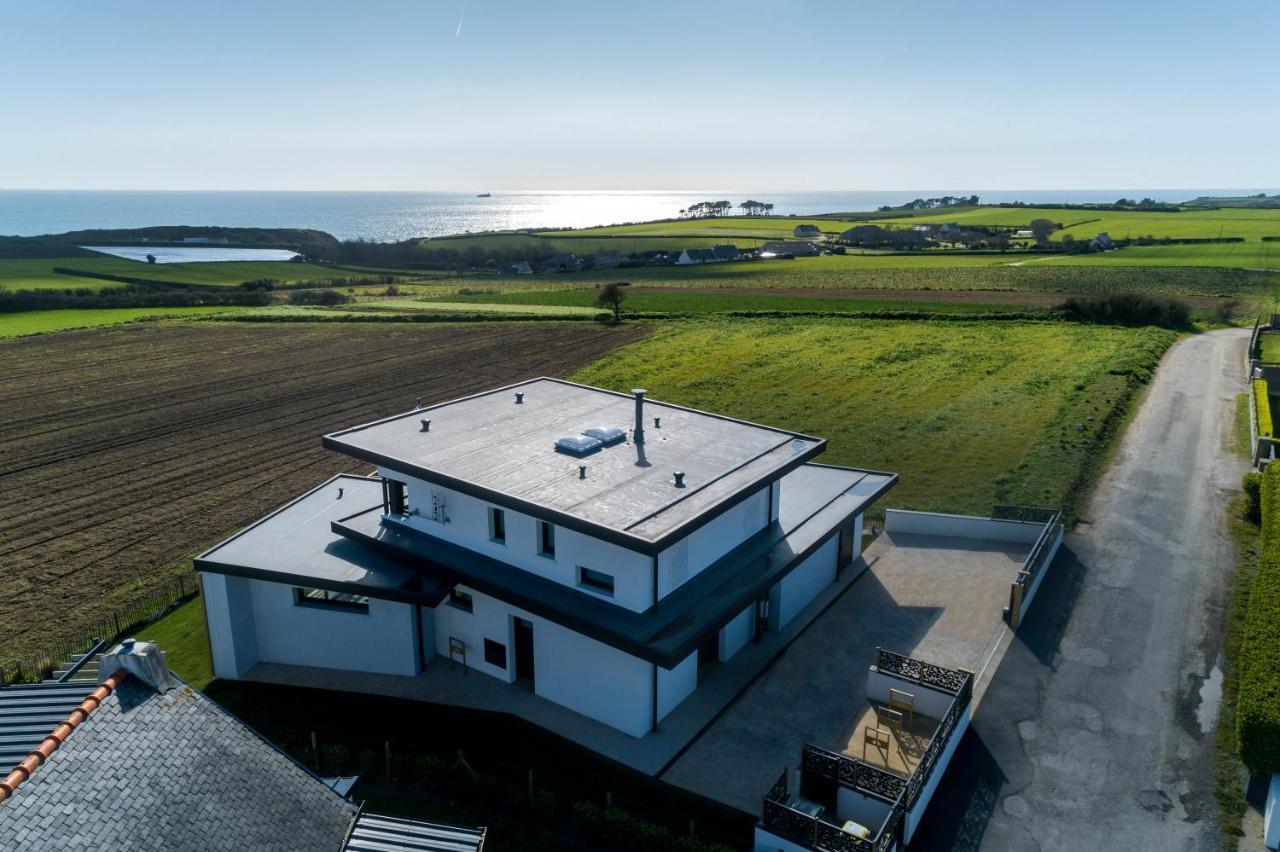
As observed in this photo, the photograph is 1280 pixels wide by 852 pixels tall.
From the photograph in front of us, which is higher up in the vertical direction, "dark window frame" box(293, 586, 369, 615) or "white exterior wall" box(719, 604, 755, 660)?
"dark window frame" box(293, 586, 369, 615)

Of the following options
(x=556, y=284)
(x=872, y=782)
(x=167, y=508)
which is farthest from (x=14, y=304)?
(x=872, y=782)

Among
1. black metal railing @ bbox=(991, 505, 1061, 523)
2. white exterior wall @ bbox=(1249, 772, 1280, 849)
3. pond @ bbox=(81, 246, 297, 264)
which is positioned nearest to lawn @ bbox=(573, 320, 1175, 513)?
black metal railing @ bbox=(991, 505, 1061, 523)

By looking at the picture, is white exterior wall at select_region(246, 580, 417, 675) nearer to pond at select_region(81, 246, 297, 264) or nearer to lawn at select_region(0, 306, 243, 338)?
lawn at select_region(0, 306, 243, 338)

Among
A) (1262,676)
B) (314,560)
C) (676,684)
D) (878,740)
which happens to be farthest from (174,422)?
(1262,676)

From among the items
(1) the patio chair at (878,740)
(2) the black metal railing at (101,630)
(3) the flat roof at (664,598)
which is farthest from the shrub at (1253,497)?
(2) the black metal railing at (101,630)

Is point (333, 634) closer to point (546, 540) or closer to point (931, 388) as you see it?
point (546, 540)

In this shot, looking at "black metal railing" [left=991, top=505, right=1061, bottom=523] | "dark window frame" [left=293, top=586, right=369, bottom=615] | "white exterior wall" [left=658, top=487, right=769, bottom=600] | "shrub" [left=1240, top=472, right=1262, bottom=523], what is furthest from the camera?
"shrub" [left=1240, top=472, right=1262, bottom=523]

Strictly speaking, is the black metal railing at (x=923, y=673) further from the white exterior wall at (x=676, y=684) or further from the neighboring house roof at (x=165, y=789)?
the neighboring house roof at (x=165, y=789)

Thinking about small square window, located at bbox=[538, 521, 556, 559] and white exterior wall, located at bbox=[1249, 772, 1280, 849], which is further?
small square window, located at bbox=[538, 521, 556, 559]

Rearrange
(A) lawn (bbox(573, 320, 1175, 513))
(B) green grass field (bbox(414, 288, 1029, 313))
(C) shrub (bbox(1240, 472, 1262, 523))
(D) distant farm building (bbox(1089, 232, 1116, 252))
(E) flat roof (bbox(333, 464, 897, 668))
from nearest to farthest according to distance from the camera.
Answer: (E) flat roof (bbox(333, 464, 897, 668))
(C) shrub (bbox(1240, 472, 1262, 523))
(A) lawn (bbox(573, 320, 1175, 513))
(B) green grass field (bbox(414, 288, 1029, 313))
(D) distant farm building (bbox(1089, 232, 1116, 252))
